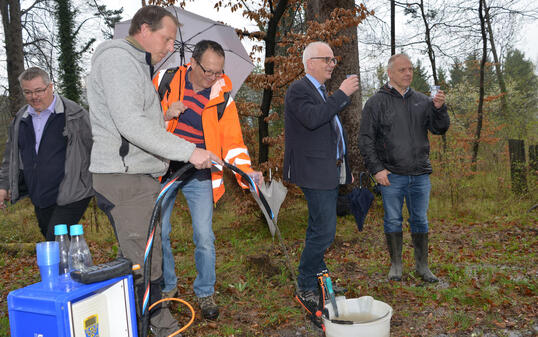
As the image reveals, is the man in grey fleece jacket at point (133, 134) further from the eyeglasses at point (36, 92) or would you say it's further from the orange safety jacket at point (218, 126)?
the eyeglasses at point (36, 92)


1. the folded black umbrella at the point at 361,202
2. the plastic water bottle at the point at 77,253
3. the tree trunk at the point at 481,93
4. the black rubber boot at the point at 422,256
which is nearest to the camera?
the plastic water bottle at the point at 77,253

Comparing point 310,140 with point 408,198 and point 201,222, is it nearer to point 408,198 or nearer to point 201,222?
point 201,222

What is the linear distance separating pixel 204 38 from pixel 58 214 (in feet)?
8.19

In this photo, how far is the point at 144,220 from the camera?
2467mm

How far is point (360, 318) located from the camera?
2.94 metres

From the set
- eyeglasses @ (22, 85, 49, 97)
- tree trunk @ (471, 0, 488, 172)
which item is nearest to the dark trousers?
eyeglasses @ (22, 85, 49, 97)

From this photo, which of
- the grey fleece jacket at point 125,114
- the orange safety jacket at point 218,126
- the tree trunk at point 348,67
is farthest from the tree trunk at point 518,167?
the grey fleece jacket at point 125,114

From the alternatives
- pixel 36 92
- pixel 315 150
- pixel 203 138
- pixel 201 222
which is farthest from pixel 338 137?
pixel 36 92

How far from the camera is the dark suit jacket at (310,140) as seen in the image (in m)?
3.31

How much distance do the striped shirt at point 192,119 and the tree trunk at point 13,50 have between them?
766cm

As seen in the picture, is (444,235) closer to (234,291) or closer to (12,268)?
(234,291)

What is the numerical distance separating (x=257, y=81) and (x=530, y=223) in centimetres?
523

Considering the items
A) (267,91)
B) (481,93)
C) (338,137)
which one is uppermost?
(481,93)

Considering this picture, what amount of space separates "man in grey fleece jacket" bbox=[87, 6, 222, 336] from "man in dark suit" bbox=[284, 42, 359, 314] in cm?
116
